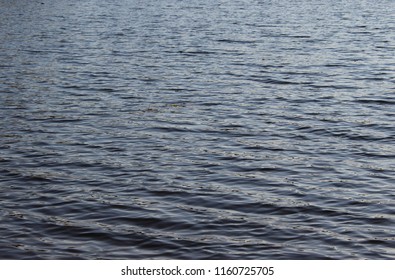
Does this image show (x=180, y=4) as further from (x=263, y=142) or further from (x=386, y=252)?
(x=386, y=252)

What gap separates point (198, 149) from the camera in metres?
26.8

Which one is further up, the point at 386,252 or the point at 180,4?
the point at 180,4

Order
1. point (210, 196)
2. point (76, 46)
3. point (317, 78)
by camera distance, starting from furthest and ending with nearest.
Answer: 1. point (76, 46)
2. point (317, 78)
3. point (210, 196)

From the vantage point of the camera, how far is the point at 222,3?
98812 millimetres

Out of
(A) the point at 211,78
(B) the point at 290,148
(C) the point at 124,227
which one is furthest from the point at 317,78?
(C) the point at 124,227

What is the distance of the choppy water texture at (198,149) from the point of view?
18875mm

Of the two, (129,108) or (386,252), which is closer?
(386,252)

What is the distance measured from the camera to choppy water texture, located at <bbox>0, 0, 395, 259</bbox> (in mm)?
18875

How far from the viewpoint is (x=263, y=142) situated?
27719 millimetres

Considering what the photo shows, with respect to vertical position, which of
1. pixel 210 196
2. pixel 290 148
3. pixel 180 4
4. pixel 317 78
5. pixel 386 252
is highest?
pixel 180 4

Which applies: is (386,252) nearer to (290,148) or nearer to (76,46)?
(290,148)

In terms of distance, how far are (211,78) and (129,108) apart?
27.9 feet
